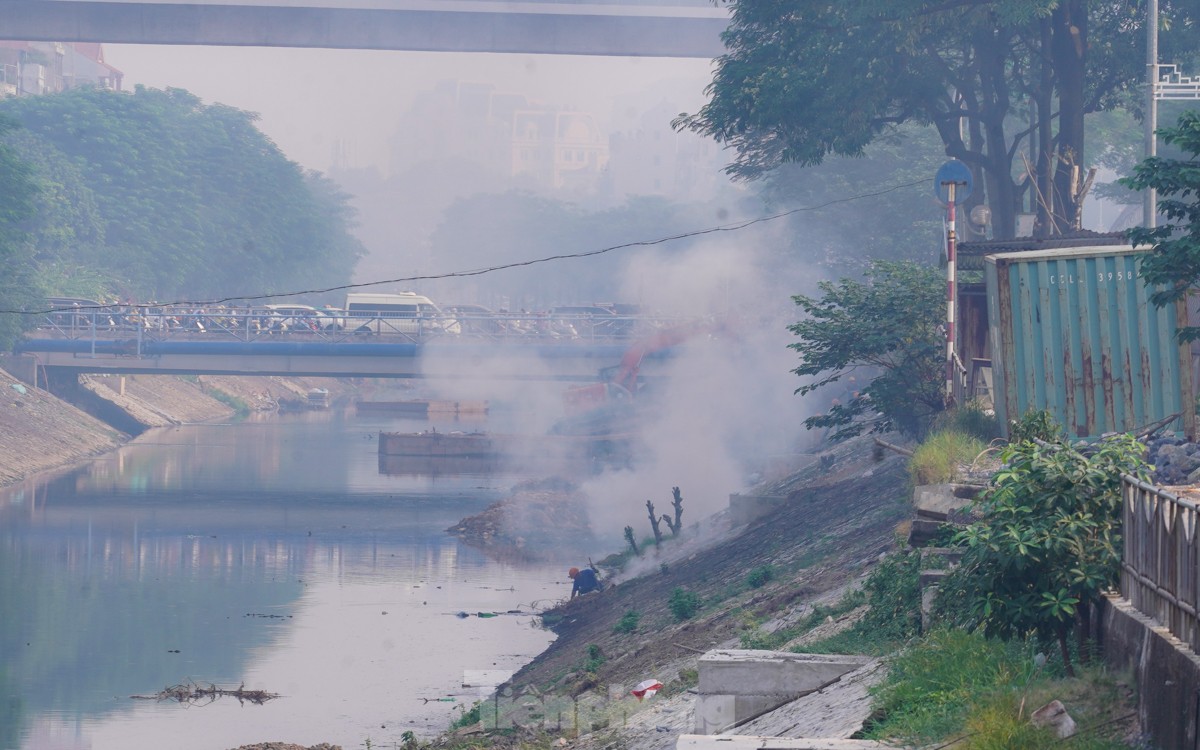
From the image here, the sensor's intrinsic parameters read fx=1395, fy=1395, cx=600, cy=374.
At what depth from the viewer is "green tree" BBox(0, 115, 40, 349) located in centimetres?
4612

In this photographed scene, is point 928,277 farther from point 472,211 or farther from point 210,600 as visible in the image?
point 472,211

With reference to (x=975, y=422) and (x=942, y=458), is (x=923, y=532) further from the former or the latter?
(x=975, y=422)

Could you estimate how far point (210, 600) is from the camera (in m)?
30.1

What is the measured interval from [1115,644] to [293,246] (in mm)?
79328

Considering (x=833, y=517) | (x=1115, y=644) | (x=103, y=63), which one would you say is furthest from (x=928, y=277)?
(x=103, y=63)

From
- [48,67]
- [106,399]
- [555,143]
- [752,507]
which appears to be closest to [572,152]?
[555,143]

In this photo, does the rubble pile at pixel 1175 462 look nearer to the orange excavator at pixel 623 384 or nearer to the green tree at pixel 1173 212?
the green tree at pixel 1173 212

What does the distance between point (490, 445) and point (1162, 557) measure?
48.0 m

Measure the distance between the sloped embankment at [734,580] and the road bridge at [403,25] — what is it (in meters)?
29.9

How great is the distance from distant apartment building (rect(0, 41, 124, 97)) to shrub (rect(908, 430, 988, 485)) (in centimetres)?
7694

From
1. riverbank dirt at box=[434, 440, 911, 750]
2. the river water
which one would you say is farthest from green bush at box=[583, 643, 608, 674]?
the river water

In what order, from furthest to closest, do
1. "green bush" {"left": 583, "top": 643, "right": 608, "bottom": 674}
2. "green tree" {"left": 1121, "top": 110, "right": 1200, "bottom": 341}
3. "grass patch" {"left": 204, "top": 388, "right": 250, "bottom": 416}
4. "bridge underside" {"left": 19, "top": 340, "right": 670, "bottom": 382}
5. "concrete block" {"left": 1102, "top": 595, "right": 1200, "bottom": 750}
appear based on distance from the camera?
"grass patch" {"left": 204, "top": 388, "right": 250, "bottom": 416} < "bridge underside" {"left": 19, "top": 340, "right": 670, "bottom": 382} < "green bush" {"left": 583, "top": 643, "right": 608, "bottom": 674} < "green tree" {"left": 1121, "top": 110, "right": 1200, "bottom": 341} < "concrete block" {"left": 1102, "top": 595, "right": 1200, "bottom": 750}

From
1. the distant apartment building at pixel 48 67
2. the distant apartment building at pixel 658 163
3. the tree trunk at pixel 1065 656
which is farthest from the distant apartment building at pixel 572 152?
the tree trunk at pixel 1065 656

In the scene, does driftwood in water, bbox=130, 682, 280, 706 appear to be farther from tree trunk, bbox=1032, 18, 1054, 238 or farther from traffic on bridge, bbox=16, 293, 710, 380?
traffic on bridge, bbox=16, 293, 710, 380
